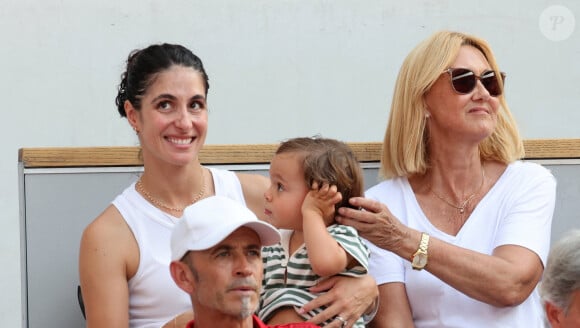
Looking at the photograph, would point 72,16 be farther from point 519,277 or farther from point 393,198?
point 519,277

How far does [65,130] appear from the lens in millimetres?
5457

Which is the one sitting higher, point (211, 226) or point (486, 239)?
point (211, 226)

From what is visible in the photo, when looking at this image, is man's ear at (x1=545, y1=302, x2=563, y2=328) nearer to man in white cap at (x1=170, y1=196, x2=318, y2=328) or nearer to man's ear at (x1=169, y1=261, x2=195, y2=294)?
man in white cap at (x1=170, y1=196, x2=318, y2=328)

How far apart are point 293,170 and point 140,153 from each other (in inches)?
28.4

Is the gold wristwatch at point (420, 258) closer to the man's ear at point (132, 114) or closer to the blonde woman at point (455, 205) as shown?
the blonde woman at point (455, 205)

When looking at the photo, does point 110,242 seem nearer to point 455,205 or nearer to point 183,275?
point 183,275

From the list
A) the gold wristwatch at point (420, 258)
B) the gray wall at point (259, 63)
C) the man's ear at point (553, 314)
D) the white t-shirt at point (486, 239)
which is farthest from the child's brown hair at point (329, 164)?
the gray wall at point (259, 63)

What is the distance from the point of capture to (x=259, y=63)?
563cm

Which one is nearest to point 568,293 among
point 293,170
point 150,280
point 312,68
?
point 293,170

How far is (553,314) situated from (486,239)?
2.37 ft

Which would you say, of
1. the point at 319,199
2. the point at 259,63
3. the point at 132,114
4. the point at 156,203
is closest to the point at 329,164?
the point at 319,199

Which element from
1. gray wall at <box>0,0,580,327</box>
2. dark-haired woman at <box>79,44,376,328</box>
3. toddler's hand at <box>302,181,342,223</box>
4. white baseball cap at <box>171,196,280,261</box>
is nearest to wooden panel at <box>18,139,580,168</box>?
dark-haired woman at <box>79,44,376,328</box>

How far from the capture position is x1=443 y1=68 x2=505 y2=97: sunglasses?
396 centimetres

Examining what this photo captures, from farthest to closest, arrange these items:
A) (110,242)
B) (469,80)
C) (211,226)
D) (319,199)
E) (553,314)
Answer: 1. (469,80)
2. (110,242)
3. (319,199)
4. (553,314)
5. (211,226)
